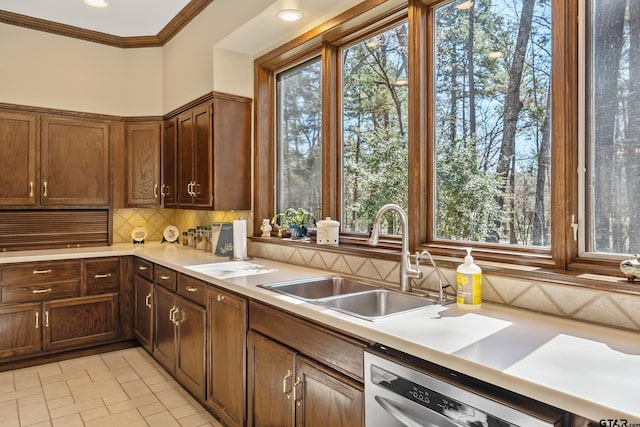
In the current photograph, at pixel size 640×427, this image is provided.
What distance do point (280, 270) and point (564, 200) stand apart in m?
1.65

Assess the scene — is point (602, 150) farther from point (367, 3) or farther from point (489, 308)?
point (367, 3)

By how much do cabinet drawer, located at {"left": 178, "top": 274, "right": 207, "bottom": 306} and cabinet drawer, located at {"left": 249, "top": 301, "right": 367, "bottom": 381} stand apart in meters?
0.58

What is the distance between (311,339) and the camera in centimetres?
178

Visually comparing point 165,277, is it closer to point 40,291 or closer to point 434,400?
point 40,291

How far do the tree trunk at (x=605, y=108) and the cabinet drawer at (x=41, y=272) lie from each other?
3696mm

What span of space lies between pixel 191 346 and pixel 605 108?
102 inches

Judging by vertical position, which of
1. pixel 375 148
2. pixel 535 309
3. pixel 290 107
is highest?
pixel 290 107

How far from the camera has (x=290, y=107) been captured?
3418 millimetres

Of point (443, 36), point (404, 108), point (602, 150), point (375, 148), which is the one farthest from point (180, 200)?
point (602, 150)

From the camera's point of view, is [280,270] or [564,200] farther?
[280,270]

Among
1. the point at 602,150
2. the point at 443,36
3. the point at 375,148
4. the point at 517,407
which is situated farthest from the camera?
the point at 375,148

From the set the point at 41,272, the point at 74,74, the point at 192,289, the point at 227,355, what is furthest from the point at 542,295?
the point at 74,74

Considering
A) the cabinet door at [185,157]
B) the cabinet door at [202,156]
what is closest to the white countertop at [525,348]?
the cabinet door at [202,156]

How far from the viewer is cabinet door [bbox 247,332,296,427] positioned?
1.91m
